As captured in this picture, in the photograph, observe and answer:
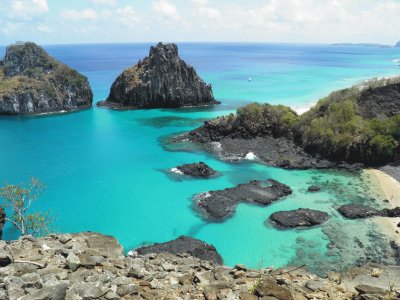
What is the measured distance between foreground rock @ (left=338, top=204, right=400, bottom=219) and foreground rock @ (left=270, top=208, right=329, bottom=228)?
8.01 ft

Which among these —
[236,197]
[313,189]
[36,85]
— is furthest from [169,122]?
[313,189]

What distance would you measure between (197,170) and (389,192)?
26463mm

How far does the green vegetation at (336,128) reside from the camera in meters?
60.4

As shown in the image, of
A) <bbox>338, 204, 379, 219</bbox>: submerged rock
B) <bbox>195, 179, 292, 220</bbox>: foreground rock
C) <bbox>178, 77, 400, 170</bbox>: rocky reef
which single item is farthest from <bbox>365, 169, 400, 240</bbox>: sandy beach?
<bbox>195, 179, 292, 220</bbox>: foreground rock

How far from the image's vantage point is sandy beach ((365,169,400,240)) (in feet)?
134

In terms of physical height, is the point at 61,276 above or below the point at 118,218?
above

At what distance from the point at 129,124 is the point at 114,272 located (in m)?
78.2

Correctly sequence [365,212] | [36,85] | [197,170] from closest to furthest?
[365,212], [197,170], [36,85]

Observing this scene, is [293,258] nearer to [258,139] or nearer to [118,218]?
[118,218]

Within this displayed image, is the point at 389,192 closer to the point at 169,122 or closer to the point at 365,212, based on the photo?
the point at 365,212

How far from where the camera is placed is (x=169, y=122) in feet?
308

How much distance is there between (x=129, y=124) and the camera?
93.7 metres

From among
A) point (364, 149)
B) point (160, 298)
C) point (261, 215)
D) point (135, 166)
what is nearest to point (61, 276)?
point (160, 298)

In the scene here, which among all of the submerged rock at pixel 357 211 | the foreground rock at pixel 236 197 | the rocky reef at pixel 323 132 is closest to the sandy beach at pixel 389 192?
the submerged rock at pixel 357 211
